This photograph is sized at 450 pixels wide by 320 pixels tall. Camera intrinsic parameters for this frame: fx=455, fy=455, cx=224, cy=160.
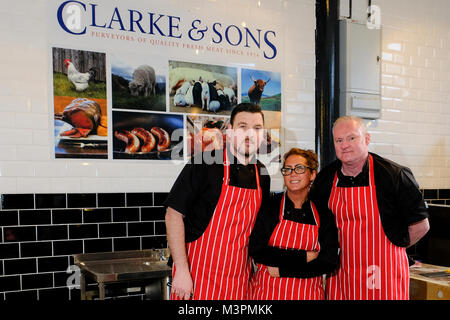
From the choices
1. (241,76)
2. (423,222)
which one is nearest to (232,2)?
(241,76)

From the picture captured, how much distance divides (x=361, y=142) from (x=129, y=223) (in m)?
1.85

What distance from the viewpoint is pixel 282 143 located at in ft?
13.1

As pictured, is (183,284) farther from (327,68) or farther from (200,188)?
(327,68)

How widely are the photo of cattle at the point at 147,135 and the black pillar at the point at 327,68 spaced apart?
4.18ft

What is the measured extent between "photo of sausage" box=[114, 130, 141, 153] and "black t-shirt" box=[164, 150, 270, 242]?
3.70 feet

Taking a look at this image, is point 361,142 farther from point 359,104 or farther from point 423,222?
point 359,104

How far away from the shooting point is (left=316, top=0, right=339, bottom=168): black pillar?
4.00 meters

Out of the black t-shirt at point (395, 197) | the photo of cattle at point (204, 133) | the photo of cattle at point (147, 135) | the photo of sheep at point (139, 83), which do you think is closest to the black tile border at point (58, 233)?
the photo of cattle at point (147, 135)

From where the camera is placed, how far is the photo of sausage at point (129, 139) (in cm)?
336

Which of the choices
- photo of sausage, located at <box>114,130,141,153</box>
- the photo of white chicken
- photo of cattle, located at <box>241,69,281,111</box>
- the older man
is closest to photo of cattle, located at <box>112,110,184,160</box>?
photo of sausage, located at <box>114,130,141,153</box>

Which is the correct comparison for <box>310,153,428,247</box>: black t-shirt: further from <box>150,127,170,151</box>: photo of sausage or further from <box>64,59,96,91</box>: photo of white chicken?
<box>64,59,96,91</box>: photo of white chicken

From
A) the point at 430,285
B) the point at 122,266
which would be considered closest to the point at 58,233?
the point at 122,266

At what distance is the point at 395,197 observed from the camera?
7.78 feet

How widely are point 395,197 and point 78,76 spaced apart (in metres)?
2.26
